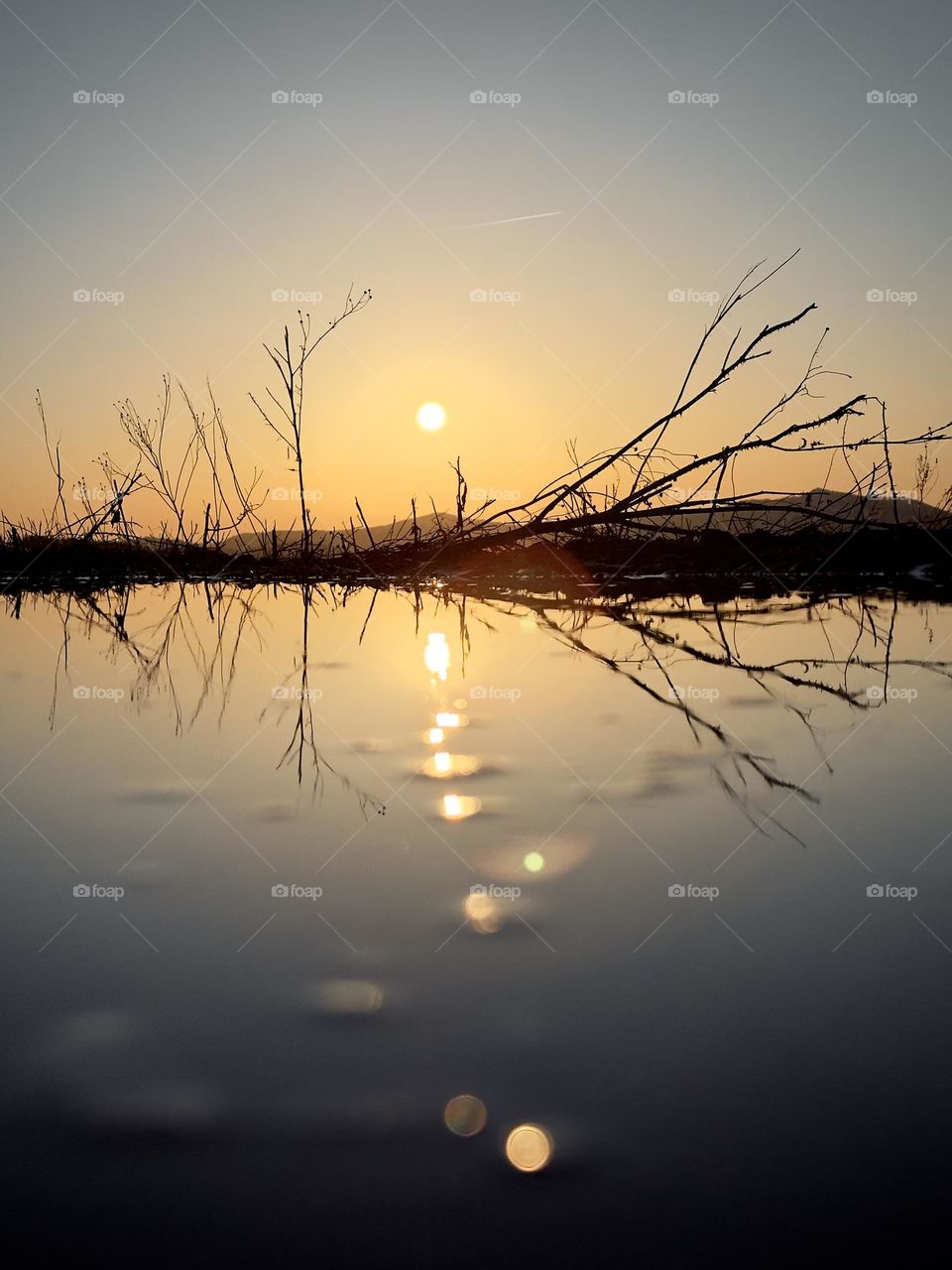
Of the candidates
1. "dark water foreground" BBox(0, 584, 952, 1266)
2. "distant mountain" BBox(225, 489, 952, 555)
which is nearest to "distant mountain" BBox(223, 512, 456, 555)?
"distant mountain" BBox(225, 489, 952, 555)

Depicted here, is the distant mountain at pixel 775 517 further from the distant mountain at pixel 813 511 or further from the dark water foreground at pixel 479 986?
the dark water foreground at pixel 479 986

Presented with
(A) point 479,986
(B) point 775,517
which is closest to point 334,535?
(B) point 775,517

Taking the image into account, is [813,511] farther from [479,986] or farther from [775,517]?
[479,986]

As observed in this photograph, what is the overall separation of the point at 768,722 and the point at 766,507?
4910 mm

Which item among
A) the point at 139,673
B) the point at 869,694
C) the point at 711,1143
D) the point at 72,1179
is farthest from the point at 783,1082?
the point at 139,673

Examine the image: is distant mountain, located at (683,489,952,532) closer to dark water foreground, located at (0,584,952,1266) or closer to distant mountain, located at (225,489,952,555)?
distant mountain, located at (225,489,952,555)

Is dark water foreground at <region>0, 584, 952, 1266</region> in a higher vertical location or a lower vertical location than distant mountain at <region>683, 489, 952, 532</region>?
lower

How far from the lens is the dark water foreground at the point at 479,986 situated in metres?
1.18

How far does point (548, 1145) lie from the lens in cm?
127

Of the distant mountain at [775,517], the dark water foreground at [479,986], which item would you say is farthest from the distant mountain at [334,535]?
the dark water foreground at [479,986]

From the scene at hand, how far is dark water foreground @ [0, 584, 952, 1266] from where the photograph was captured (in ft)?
3.86

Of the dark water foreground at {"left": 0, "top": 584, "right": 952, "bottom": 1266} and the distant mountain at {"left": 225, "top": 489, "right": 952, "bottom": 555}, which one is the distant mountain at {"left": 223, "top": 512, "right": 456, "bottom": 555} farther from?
the dark water foreground at {"left": 0, "top": 584, "right": 952, "bottom": 1266}

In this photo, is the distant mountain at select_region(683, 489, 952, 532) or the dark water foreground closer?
the dark water foreground

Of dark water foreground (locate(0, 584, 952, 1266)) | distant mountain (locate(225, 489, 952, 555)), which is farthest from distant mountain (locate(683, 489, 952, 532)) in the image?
dark water foreground (locate(0, 584, 952, 1266))
